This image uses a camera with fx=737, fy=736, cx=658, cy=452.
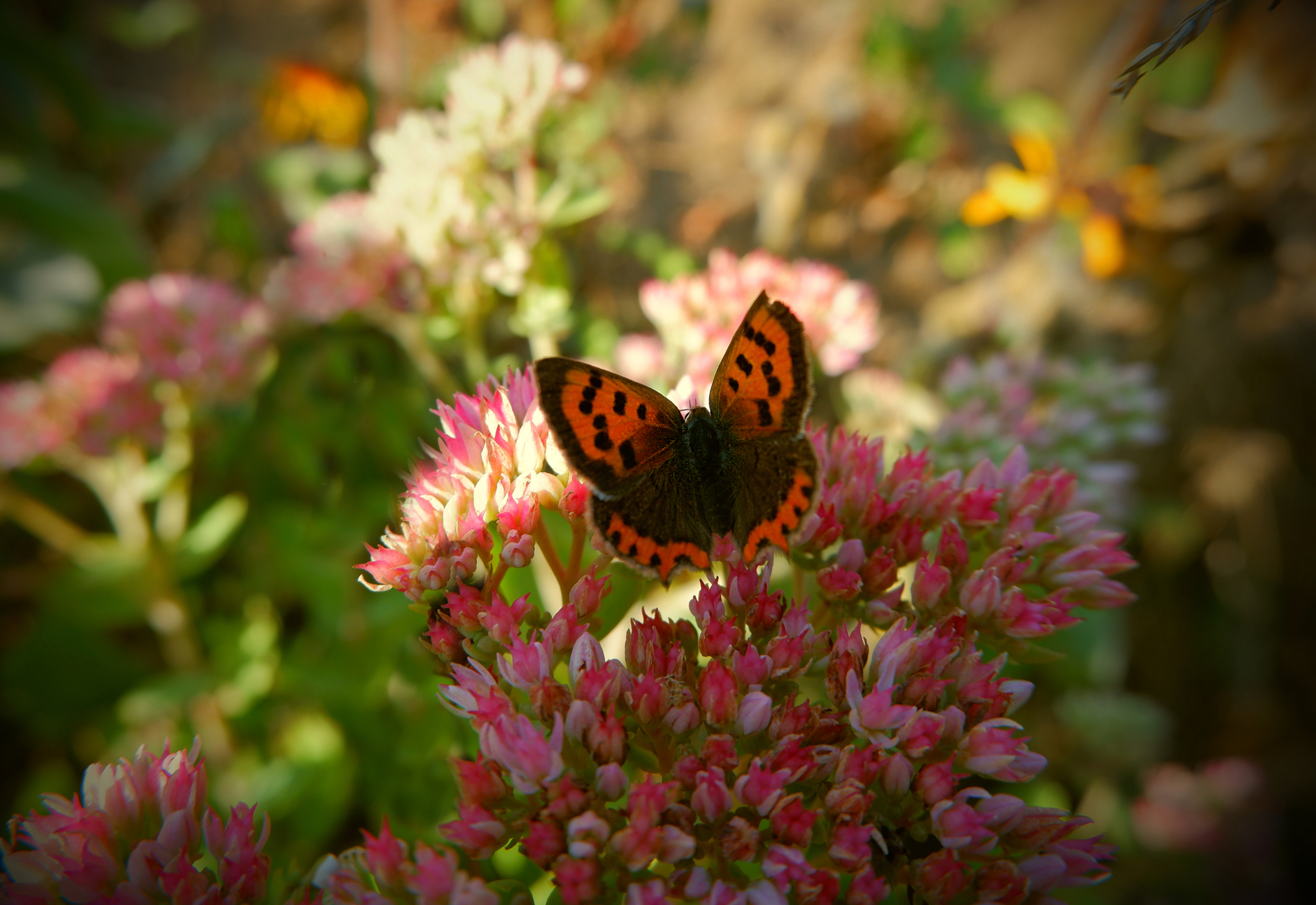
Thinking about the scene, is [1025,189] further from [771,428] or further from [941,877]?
[941,877]

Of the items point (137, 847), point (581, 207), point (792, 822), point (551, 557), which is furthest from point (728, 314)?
point (137, 847)

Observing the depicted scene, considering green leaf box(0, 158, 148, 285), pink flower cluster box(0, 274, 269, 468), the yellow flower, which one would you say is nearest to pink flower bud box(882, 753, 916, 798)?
pink flower cluster box(0, 274, 269, 468)

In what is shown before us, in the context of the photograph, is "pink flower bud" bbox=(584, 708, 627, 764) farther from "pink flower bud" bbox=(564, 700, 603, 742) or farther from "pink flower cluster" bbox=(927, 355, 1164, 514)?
"pink flower cluster" bbox=(927, 355, 1164, 514)

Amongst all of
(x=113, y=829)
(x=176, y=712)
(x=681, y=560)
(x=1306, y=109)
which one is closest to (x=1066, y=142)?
(x=1306, y=109)

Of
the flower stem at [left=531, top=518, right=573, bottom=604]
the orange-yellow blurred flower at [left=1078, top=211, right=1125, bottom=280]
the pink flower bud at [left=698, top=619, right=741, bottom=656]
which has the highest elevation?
the orange-yellow blurred flower at [left=1078, top=211, right=1125, bottom=280]

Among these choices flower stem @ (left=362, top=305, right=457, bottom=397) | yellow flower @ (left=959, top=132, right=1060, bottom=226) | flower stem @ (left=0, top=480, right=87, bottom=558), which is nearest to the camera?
flower stem @ (left=362, top=305, right=457, bottom=397)

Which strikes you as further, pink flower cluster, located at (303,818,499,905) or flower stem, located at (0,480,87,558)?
flower stem, located at (0,480,87,558)

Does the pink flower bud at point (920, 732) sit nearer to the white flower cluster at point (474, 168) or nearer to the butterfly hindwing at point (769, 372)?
the butterfly hindwing at point (769, 372)

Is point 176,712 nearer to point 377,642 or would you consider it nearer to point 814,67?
point 377,642
